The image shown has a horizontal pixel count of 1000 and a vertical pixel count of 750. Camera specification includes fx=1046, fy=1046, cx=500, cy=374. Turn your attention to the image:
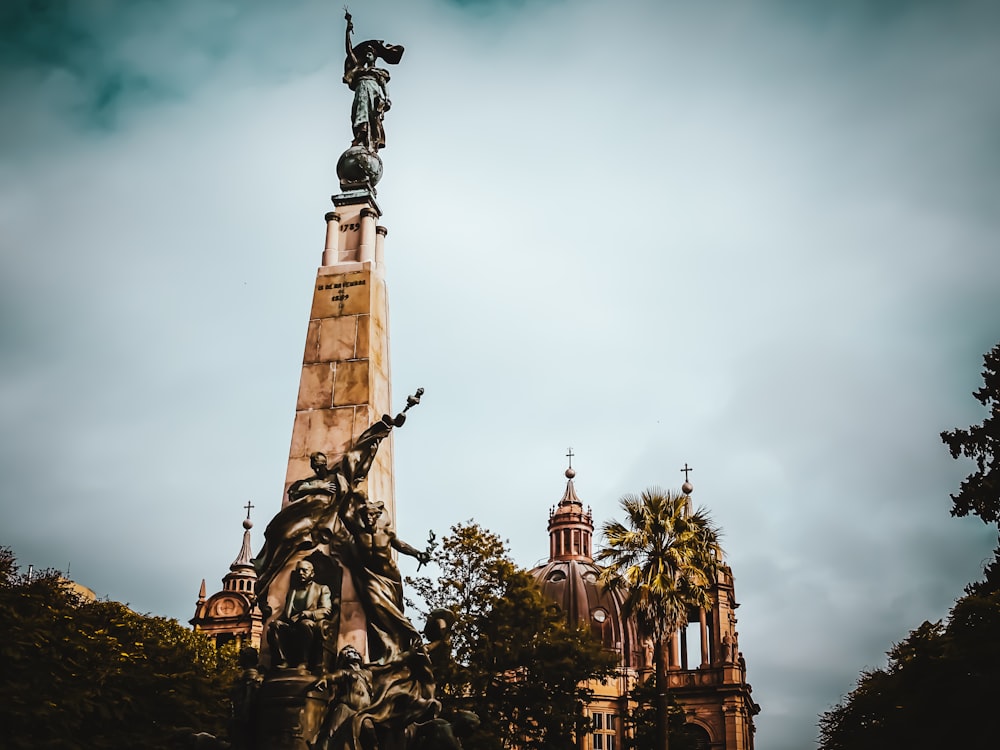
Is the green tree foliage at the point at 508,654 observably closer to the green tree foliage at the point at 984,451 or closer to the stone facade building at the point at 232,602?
the green tree foliage at the point at 984,451

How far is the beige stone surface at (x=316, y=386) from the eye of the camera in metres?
16.0

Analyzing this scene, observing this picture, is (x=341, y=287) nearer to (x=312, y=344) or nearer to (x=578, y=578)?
(x=312, y=344)

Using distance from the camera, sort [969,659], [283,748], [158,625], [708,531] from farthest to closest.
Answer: [158,625] → [708,531] → [969,659] → [283,748]

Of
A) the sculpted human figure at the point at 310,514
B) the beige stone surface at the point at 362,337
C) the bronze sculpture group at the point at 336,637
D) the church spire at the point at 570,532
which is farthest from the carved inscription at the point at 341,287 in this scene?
the church spire at the point at 570,532

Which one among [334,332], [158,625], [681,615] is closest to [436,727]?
[334,332]

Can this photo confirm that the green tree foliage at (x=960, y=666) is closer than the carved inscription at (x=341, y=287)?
No

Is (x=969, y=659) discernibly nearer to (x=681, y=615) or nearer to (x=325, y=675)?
(x=681, y=615)

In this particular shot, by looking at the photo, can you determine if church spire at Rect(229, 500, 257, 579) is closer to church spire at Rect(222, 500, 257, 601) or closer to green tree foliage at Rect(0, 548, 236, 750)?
church spire at Rect(222, 500, 257, 601)

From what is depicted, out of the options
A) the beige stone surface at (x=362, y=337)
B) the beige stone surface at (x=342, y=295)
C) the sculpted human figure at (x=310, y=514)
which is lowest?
the sculpted human figure at (x=310, y=514)

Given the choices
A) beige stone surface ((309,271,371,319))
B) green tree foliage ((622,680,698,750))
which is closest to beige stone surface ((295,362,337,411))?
beige stone surface ((309,271,371,319))

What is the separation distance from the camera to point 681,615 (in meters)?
28.4

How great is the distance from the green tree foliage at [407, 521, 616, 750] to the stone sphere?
50.3 feet

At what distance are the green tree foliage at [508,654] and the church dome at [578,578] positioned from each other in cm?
5262

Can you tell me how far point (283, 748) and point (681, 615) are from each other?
18018mm
